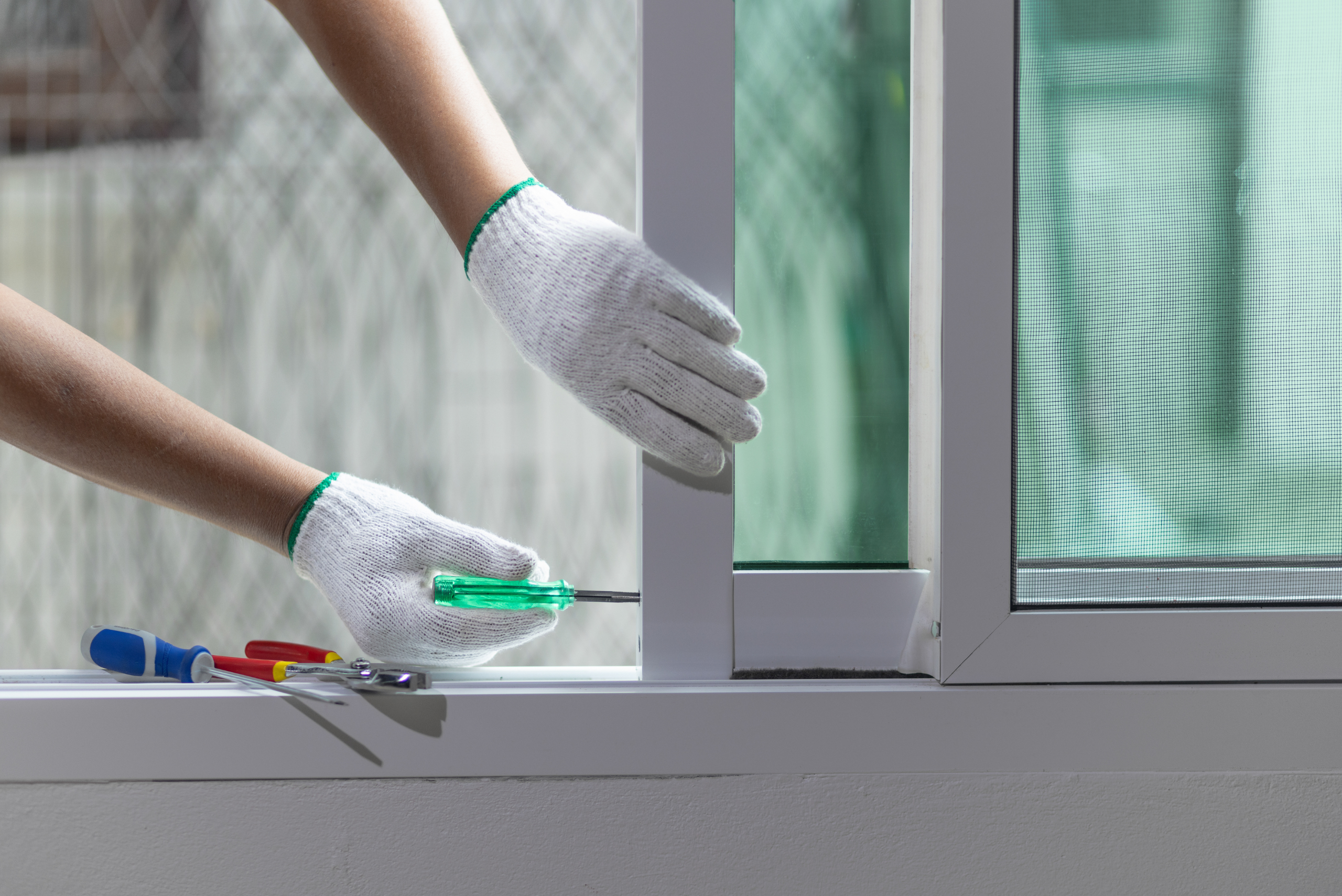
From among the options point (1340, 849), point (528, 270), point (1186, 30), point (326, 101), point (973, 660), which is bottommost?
point (1340, 849)

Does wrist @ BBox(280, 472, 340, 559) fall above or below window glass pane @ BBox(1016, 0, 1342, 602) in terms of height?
below

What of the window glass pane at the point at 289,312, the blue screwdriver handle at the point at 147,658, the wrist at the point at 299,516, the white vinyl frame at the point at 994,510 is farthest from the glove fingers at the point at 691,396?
the window glass pane at the point at 289,312

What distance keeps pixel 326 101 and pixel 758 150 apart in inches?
25.9

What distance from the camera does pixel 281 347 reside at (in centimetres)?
90

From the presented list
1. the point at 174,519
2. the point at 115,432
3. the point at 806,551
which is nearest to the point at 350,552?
the point at 115,432

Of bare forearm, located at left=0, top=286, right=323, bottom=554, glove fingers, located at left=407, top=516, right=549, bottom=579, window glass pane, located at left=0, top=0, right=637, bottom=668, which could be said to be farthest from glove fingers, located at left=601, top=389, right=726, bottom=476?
window glass pane, located at left=0, top=0, right=637, bottom=668

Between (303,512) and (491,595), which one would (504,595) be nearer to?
(491,595)

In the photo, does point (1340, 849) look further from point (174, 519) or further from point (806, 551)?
point (174, 519)

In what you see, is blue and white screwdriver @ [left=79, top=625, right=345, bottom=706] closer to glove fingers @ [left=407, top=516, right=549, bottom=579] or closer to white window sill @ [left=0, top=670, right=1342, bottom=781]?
white window sill @ [left=0, top=670, right=1342, bottom=781]

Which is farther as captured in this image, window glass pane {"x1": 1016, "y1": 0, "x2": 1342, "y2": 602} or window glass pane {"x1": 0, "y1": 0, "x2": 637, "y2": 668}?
window glass pane {"x1": 0, "y1": 0, "x2": 637, "y2": 668}

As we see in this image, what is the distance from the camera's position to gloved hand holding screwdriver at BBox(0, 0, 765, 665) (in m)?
0.46

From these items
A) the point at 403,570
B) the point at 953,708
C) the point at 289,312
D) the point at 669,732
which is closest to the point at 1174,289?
the point at 953,708

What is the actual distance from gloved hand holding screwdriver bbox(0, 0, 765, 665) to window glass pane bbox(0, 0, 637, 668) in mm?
383

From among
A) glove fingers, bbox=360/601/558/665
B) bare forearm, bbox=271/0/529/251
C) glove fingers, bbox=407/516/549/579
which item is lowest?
glove fingers, bbox=360/601/558/665
